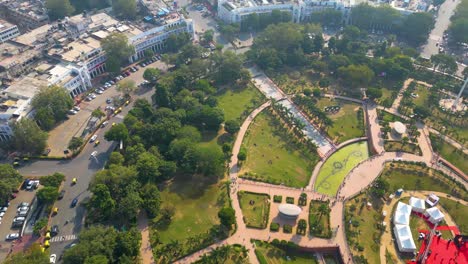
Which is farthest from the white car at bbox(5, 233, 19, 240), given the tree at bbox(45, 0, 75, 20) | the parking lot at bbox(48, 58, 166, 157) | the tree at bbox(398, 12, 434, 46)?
the tree at bbox(398, 12, 434, 46)

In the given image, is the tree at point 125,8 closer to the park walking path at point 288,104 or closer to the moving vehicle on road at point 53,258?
the park walking path at point 288,104

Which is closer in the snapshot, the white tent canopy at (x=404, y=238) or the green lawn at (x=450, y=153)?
the white tent canopy at (x=404, y=238)

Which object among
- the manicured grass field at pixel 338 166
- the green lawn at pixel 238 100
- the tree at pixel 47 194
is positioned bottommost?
the manicured grass field at pixel 338 166

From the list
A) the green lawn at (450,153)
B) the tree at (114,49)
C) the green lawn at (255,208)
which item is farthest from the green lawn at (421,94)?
the tree at (114,49)

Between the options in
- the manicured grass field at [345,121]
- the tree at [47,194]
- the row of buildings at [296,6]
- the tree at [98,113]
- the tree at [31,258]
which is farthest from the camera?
the row of buildings at [296,6]

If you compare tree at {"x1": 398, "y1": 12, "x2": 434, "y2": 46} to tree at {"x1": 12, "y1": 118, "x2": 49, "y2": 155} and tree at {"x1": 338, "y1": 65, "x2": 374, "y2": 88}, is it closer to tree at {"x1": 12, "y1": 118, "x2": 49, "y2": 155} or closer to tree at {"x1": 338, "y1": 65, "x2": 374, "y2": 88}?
tree at {"x1": 338, "y1": 65, "x2": 374, "y2": 88}

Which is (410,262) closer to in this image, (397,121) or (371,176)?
(371,176)
